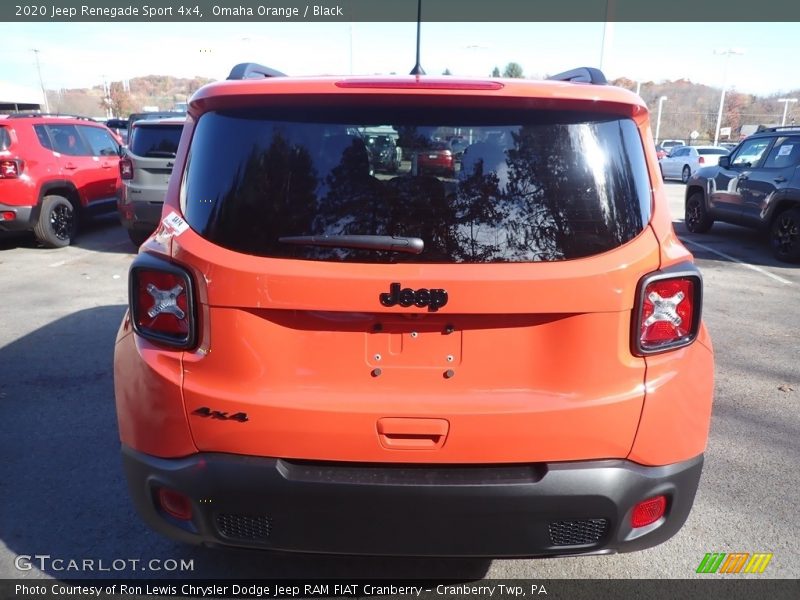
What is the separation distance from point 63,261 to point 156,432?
7.77m

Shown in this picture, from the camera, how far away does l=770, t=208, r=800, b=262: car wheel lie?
891 cm

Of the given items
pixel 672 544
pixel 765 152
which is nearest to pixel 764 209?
pixel 765 152

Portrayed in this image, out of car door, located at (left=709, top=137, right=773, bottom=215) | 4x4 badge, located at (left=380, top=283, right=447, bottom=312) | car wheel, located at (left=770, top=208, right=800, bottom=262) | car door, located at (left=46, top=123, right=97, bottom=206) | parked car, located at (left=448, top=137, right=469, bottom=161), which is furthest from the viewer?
car door, located at (left=709, top=137, right=773, bottom=215)

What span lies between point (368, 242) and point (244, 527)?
3.30ft

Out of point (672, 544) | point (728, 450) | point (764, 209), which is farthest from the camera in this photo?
point (764, 209)

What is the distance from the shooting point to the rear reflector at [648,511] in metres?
1.99

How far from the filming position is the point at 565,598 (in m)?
2.44

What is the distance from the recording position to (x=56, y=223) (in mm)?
9445

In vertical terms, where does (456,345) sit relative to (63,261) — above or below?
above

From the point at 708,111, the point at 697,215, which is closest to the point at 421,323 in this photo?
the point at 697,215

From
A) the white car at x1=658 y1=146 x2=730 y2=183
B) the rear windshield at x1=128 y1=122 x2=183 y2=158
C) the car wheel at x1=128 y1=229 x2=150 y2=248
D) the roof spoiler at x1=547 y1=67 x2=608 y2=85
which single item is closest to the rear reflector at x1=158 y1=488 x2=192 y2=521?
the roof spoiler at x1=547 y1=67 x2=608 y2=85

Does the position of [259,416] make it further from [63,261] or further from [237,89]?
[63,261]

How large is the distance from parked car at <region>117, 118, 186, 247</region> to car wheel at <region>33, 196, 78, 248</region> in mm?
1167

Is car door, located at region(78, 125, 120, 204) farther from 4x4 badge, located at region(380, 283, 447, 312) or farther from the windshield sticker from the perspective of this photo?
4x4 badge, located at region(380, 283, 447, 312)
